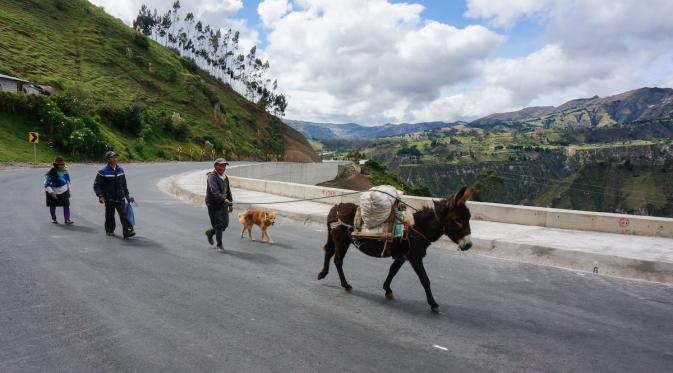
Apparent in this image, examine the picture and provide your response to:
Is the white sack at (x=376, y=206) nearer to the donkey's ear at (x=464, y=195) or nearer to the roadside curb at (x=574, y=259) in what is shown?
the donkey's ear at (x=464, y=195)

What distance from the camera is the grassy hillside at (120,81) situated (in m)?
55.0

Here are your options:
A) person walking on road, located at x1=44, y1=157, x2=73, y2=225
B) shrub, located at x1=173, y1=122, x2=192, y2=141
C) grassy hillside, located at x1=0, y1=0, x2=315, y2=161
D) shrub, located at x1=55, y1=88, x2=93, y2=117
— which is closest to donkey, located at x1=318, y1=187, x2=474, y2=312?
person walking on road, located at x1=44, y1=157, x2=73, y2=225

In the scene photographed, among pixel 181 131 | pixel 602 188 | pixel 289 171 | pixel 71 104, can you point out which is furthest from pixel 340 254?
pixel 602 188

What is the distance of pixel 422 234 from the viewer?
6355 mm

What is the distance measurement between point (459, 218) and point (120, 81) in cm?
7787

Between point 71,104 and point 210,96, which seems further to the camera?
point 210,96

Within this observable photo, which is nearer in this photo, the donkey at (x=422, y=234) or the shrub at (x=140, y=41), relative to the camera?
the donkey at (x=422, y=234)

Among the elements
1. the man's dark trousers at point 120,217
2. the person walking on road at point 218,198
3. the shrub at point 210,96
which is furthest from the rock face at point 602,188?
the man's dark trousers at point 120,217

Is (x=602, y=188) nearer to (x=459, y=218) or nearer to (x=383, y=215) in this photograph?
(x=459, y=218)

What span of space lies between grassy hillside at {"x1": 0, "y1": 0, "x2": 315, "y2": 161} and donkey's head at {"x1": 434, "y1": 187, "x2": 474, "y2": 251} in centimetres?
4347

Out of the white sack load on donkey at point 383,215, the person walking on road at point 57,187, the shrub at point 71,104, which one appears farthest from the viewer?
the shrub at point 71,104

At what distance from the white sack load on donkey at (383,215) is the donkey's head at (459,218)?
0.54m

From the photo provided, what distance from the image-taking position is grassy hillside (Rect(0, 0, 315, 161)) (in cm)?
5503

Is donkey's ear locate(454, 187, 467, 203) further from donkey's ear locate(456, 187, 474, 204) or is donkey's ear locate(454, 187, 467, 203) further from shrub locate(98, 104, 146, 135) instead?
shrub locate(98, 104, 146, 135)
